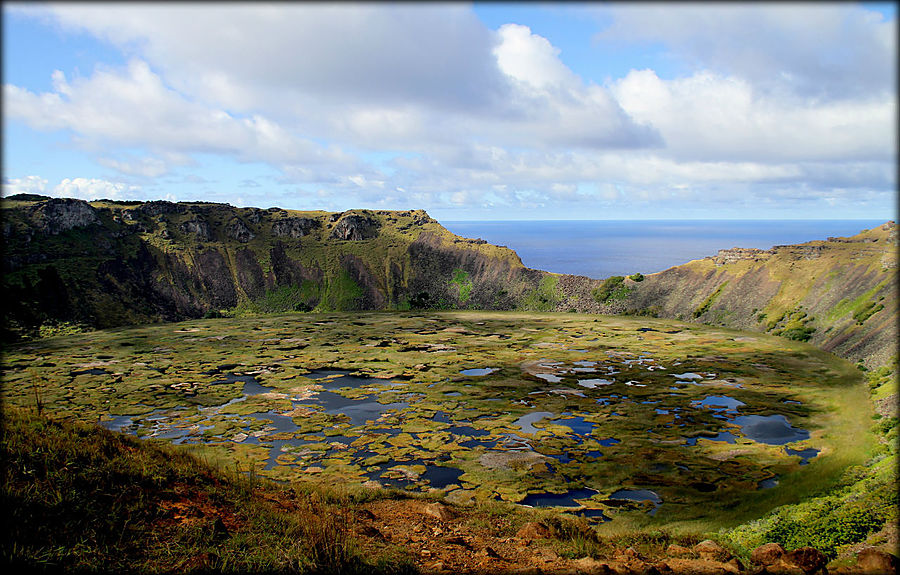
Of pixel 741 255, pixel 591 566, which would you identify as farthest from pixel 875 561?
pixel 741 255

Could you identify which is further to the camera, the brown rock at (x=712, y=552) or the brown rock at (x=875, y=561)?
the brown rock at (x=712, y=552)

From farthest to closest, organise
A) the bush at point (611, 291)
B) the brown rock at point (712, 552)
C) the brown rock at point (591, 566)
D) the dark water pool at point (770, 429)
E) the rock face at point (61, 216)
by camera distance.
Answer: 1. the bush at point (611, 291)
2. the rock face at point (61, 216)
3. the dark water pool at point (770, 429)
4. the brown rock at point (712, 552)
5. the brown rock at point (591, 566)

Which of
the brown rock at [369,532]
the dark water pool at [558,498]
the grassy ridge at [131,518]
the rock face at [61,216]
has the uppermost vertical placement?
the rock face at [61,216]

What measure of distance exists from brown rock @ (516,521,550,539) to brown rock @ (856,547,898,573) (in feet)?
46.5

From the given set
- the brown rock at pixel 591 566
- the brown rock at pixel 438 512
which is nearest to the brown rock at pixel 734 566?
the brown rock at pixel 591 566

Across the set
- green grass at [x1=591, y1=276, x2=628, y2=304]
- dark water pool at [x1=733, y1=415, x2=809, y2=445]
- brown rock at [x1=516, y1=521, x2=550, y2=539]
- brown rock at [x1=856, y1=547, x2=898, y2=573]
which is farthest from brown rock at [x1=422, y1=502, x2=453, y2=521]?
green grass at [x1=591, y1=276, x2=628, y2=304]

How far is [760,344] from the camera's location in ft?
364

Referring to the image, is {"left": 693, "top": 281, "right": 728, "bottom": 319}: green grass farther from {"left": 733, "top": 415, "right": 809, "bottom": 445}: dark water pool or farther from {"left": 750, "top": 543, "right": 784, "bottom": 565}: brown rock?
{"left": 750, "top": 543, "right": 784, "bottom": 565}: brown rock

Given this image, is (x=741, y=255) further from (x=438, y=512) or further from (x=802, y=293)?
(x=438, y=512)

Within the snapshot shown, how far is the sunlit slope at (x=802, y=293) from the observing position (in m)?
98.7

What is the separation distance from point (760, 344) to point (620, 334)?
32433 millimetres

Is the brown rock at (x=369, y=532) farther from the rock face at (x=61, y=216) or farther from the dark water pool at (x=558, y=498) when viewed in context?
the rock face at (x=61, y=216)

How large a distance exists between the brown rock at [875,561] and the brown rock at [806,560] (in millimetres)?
1386

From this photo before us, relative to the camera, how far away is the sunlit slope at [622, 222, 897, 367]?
98.7 m
